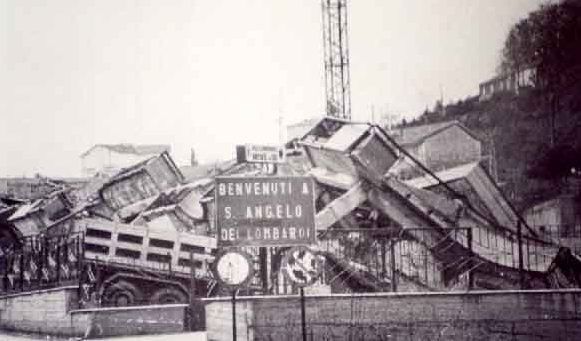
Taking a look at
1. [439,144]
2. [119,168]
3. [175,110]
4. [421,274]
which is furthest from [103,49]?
[439,144]

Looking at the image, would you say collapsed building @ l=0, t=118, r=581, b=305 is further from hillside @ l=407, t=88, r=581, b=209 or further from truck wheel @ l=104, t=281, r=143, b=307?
hillside @ l=407, t=88, r=581, b=209

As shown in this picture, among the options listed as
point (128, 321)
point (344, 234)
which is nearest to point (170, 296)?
point (128, 321)

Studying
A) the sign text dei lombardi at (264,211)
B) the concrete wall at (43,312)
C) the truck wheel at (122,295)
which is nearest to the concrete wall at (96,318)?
the concrete wall at (43,312)

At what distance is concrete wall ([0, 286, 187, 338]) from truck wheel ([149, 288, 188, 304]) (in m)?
0.87

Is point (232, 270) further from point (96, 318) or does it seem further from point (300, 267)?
point (96, 318)

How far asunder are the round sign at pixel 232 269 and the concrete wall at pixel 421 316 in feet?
3.99

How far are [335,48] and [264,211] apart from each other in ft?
9.05

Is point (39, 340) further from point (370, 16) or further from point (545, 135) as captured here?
point (545, 135)

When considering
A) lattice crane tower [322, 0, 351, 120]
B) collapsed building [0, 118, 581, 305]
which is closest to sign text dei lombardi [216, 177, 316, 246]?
collapsed building [0, 118, 581, 305]

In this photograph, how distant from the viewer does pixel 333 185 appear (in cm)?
918

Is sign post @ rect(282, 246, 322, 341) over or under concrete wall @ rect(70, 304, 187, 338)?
over

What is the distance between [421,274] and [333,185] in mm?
1699

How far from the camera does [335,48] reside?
862 cm

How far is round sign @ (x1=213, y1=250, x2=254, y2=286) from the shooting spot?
19.8 ft
